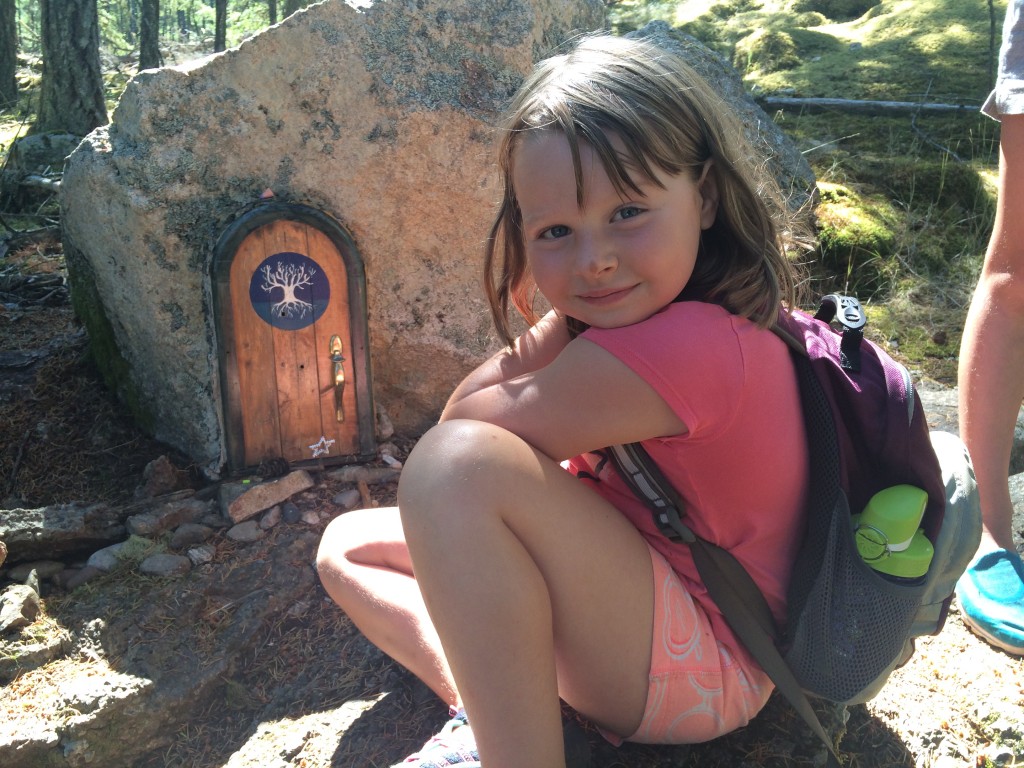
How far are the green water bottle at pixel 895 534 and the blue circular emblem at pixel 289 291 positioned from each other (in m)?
2.13

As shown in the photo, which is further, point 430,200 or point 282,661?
point 430,200

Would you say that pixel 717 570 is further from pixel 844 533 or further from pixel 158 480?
pixel 158 480

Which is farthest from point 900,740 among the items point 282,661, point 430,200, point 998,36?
point 998,36

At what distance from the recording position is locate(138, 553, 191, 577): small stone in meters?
2.80

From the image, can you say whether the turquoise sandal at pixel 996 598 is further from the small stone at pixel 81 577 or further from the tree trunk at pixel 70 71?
the tree trunk at pixel 70 71

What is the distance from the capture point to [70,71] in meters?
7.12

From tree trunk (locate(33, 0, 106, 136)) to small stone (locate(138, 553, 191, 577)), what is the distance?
559cm

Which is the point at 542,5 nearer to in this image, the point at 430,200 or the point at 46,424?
the point at 430,200

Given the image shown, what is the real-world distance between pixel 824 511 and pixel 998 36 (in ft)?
19.3

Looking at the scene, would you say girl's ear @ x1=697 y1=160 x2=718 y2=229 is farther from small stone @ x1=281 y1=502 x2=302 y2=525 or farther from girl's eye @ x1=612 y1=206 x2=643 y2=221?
small stone @ x1=281 y1=502 x2=302 y2=525

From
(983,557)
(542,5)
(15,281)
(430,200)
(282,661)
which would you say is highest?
(542,5)

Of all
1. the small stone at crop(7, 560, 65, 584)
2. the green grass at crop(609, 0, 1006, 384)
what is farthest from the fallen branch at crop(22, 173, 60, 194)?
the green grass at crop(609, 0, 1006, 384)

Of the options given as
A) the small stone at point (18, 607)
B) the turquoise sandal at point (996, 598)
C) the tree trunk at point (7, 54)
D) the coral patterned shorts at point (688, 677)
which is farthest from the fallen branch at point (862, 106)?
the tree trunk at point (7, 54)

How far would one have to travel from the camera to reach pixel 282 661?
2.54m
